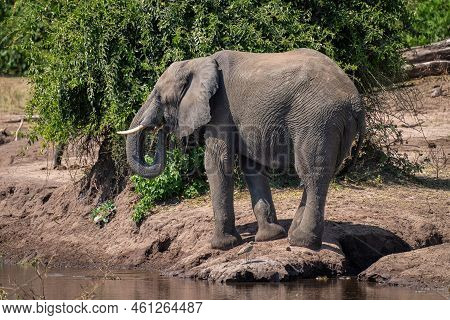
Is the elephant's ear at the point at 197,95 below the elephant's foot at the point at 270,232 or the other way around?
the other way around

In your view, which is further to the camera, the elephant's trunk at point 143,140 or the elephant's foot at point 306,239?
the elephant's trunk at point 143,140

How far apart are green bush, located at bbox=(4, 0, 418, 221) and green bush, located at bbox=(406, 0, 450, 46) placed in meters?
7.22

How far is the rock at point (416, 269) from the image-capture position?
39.9ft

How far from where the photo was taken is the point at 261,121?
1316cm

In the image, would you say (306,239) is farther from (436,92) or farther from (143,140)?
(436,92)

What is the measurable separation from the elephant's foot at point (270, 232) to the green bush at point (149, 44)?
2294mm

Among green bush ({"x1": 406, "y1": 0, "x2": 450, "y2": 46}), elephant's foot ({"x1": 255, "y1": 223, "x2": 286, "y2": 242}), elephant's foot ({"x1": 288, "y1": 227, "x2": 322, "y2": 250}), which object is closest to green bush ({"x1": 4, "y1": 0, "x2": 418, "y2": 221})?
elephant's foot ({"x1": 255, "y1": 223, "x2": 286, "y2": 242})

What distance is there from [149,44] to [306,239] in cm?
404

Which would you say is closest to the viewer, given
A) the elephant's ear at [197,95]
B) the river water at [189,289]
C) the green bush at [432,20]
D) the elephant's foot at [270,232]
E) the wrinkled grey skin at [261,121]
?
the river water at [189,289]

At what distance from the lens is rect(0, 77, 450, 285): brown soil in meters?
12.9

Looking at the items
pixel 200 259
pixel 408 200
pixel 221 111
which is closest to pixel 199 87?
pixel 221 111

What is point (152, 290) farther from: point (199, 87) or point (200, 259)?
point (199, 87)

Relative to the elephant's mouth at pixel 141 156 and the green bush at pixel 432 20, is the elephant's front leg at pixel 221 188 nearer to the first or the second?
the elephant's mouth at pixel 141 156

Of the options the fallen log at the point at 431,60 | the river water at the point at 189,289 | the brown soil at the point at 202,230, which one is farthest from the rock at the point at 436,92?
the river water at the point at 189,289
